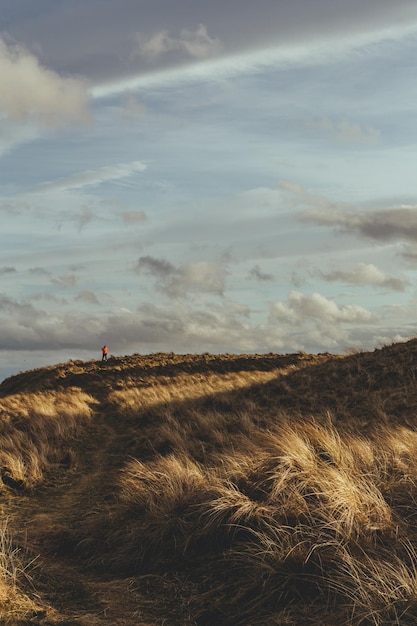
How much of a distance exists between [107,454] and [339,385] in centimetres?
934

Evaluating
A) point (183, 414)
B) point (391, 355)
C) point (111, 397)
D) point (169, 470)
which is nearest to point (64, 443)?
point (183, 414)

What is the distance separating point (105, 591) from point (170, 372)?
26160 mm

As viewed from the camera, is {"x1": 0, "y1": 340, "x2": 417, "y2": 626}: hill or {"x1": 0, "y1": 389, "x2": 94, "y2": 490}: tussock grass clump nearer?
{"x1": 0, "y1": 340, "x2": 417, "y2": 626}: hill

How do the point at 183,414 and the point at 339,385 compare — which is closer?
the point at 183,414

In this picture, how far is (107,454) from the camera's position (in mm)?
14094

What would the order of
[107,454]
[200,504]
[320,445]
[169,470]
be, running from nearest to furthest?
[200,504] → [169,470] → [320,445] → [107,454]

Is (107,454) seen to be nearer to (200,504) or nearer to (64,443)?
(64,443)

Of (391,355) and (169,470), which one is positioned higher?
(391,355)

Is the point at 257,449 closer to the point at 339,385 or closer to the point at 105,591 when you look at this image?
the point at 105,591

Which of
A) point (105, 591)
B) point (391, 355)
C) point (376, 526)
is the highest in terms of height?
point (391, 355)

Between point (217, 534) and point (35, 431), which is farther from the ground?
point (35, 431)

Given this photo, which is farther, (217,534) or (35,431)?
(35,431)

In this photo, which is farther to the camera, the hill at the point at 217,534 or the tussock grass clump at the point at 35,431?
the tussock grass clump at the point at 35,431

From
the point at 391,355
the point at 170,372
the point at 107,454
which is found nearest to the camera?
the point at 107,454
